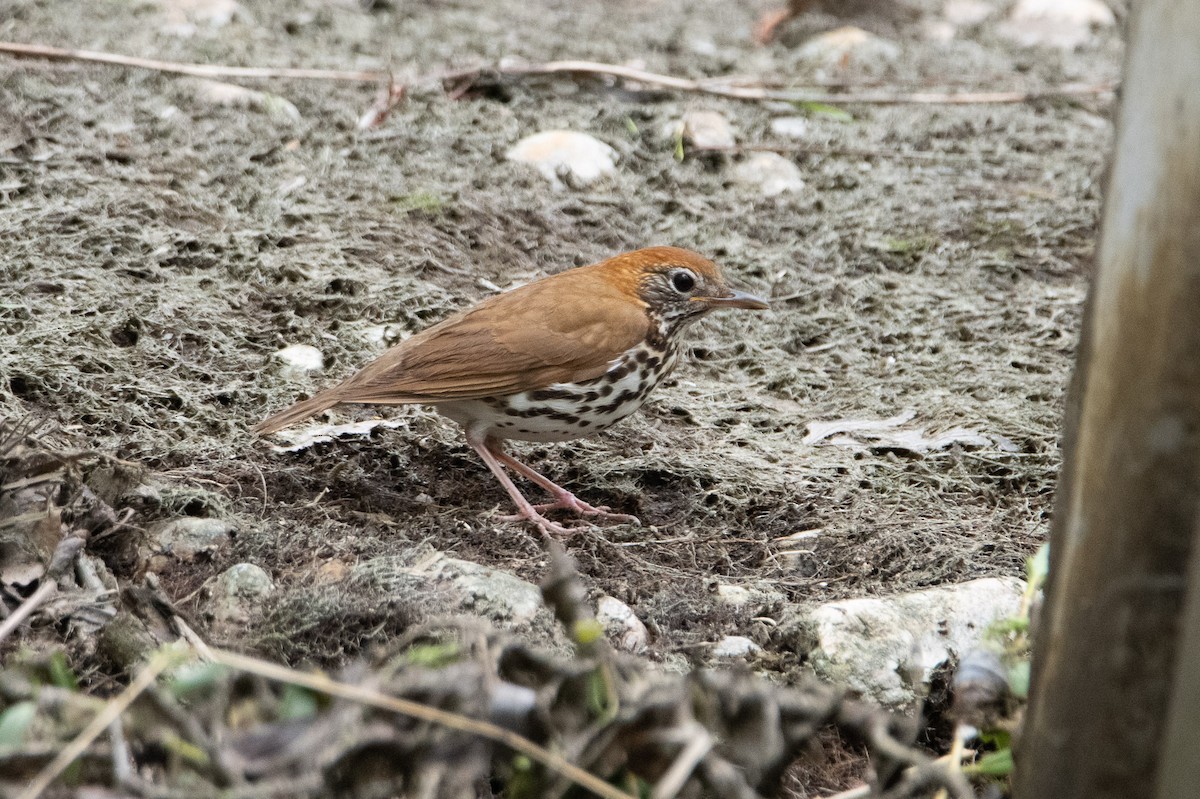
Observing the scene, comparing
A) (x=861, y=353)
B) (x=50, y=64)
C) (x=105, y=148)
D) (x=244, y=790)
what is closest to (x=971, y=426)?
(x=861, y=353)

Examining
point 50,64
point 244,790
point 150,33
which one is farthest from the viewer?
point 150,33

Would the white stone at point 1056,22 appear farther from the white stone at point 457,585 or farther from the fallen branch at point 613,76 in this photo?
the white stone at point 457,585

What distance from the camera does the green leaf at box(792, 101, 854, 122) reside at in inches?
283

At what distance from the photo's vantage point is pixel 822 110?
7.21 m

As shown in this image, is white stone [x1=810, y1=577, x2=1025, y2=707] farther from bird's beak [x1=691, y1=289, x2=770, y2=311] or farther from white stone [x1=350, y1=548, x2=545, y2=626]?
bird's beak [x1=691, y1=289, x2=770, y2=311]

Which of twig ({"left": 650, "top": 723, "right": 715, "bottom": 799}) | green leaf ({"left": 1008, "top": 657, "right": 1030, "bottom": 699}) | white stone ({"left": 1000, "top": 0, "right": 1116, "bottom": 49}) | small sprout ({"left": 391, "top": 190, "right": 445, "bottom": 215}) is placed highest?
white stone ({"left": 1000, "top": 0, "right": 1116, "bottom": 49})

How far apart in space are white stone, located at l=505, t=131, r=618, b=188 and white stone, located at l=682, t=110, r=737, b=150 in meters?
0.44

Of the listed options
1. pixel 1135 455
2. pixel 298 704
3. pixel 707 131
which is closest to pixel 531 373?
pixel 298 704

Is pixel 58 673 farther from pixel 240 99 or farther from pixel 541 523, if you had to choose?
pixel 240 99

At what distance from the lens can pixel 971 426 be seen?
4.58 metres

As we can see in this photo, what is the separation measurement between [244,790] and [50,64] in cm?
569

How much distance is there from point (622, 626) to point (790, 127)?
4.35 meters

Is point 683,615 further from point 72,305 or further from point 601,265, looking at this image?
point 72,305

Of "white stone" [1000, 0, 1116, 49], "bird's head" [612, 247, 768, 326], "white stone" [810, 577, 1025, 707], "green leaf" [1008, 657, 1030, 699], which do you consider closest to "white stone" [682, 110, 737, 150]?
"bird's head" [612, 247, 768, 326]
